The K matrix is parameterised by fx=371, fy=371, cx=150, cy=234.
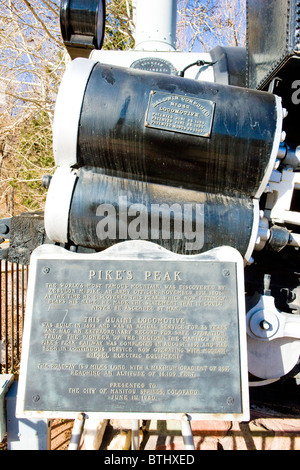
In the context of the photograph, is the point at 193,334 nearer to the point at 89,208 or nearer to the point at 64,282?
the point at 64,282

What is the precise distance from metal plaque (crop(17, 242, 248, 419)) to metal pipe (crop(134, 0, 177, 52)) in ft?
9.25

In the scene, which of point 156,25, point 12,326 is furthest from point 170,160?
point 12,326

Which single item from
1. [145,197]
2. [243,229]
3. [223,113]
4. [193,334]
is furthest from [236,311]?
[223,113]

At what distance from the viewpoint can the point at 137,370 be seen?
86.4 inches

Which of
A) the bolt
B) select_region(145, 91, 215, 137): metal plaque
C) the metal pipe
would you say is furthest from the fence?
the metal pipe

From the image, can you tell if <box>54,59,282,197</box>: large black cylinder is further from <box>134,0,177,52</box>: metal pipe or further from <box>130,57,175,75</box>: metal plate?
<box>134,0,177,52</box>: metal pipe

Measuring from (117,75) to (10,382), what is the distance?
2326 mm

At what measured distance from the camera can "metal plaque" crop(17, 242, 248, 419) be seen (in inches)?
84.9

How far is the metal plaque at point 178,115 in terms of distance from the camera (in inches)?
101

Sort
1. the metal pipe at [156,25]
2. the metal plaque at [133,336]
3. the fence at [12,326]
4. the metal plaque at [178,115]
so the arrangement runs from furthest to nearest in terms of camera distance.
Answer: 1. the fence at [12,326]
2. the metal pipe at [156,25]
3. the metal plaque at [178,115]
4. the metal plaque at [133,336]

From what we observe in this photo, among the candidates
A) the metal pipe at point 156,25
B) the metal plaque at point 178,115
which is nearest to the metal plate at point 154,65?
the metal pipe at point 156,25

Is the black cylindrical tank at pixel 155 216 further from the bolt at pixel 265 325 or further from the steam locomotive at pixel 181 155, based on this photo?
the bolt at pixel 265 325

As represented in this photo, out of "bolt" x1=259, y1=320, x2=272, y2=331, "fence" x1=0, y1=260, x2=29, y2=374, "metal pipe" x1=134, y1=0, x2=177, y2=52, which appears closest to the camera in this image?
"bolt" x1=259, y1=320, x2=272, y2=331

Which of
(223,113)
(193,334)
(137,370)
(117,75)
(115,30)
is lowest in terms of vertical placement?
(137,370)
